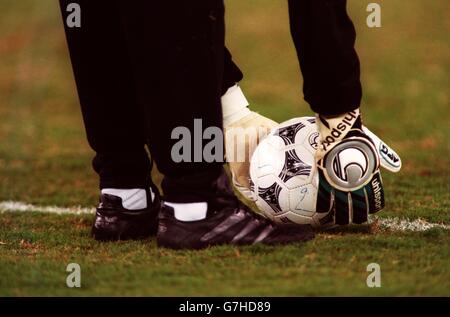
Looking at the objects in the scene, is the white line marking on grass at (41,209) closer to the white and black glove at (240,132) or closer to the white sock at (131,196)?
the white sock at (131,196)

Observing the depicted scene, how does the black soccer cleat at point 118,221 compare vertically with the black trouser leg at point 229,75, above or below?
below

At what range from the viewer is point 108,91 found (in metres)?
3.20

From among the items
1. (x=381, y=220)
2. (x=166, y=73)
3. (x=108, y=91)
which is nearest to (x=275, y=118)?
(x=381, y=220)

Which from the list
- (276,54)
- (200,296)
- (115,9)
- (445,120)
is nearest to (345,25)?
(115,9)

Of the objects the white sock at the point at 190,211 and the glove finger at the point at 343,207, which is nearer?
the white sock at the point at 190,211

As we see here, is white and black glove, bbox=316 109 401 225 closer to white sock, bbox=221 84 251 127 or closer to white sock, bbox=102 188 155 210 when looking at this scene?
white sock, bbox=221 84 251 127

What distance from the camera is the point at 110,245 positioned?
325 centimetres

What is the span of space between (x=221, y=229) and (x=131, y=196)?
0.42 metres

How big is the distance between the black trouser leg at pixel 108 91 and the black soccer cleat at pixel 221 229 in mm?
295

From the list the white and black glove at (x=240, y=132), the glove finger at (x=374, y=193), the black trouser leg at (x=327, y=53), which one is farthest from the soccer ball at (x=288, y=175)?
the black trouser leg at (x=327, y=53)

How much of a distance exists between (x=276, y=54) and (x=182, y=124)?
6065mm

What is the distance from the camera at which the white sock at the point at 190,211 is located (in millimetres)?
3002

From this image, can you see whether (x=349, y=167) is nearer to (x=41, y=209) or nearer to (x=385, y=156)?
(x=385, y=156)

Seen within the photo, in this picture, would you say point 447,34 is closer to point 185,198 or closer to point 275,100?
point 275,100
